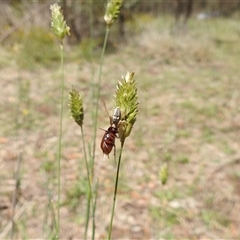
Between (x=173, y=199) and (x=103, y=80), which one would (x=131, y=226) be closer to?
(x=173, y=199)

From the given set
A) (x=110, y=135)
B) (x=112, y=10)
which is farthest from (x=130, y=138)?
(x=110, y=135)

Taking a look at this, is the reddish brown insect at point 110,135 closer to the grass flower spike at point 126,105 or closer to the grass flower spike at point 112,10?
the grass flower spike at point 126,105

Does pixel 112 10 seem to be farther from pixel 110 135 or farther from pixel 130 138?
pixel 130 138

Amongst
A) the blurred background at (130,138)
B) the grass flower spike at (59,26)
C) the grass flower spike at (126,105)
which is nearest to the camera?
the grass flower spike at (126,105)

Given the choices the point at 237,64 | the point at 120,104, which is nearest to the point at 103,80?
the point at 237,64

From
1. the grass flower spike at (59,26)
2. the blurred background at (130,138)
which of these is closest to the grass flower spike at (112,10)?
the grass flower spike at (59,26)

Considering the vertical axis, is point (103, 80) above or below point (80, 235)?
above
